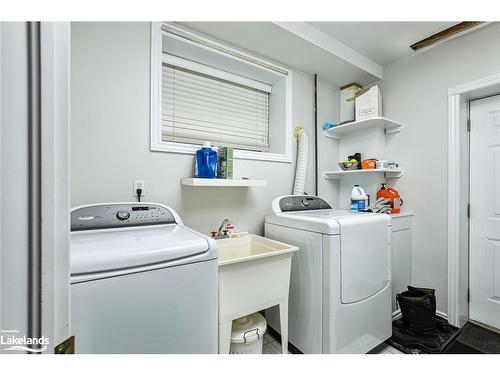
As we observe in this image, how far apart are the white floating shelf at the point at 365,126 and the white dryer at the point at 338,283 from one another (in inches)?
41.0

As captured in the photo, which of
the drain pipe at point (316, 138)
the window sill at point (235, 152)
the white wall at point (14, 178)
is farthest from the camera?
the drain pipe at point (316, 138)

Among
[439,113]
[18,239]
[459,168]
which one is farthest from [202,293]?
[439,113]

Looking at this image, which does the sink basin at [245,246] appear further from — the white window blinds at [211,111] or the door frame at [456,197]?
the door frame at [456,197]

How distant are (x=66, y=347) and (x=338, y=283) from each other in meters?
1.45

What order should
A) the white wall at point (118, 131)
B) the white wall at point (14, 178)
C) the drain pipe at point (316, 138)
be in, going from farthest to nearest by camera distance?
the drain pipe at point (316, 138)
the white wall at point (118, 131)
the white wall at point (14, 178)

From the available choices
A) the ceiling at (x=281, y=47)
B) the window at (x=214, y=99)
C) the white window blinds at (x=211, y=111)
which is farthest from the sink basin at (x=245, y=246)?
the ceiling at (x=281, y=47)

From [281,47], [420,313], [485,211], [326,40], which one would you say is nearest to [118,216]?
[281,47]

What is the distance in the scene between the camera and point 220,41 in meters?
1.96

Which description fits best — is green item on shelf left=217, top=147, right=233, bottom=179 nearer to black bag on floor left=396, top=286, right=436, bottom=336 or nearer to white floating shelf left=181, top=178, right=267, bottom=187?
white floating shelf left=181, top=178, right=267, bottom=187

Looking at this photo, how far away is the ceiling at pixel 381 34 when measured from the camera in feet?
6.37

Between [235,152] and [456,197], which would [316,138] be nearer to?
[235,152]

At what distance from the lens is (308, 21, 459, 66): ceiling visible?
194cm
